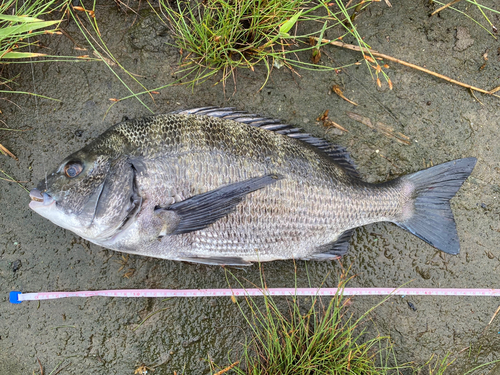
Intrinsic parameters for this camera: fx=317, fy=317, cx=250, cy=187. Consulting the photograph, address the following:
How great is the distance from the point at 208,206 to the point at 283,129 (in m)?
0.95

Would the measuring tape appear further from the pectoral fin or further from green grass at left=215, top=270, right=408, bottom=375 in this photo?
the pectoral fin

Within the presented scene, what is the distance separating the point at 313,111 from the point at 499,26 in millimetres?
1956

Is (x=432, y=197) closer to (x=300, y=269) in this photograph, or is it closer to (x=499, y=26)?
(x=300, y=269)

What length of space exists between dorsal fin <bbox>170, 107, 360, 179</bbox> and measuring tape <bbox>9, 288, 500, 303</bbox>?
1.08 metres

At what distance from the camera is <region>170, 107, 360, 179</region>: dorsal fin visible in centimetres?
258

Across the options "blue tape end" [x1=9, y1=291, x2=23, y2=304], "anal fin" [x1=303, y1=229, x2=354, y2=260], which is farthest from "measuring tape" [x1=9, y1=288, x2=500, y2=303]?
"anal fin" [x1=303, y1=229, x2=354, y2=260]

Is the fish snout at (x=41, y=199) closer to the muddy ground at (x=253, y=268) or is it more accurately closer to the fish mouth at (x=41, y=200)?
→ the fish mouth at (x=41, y=200)

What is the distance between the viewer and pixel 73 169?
2.21 meters

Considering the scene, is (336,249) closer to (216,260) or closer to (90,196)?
(216,260)

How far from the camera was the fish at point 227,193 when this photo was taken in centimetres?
221

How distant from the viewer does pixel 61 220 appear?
7.14ft

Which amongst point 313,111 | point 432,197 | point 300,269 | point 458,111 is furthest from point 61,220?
point 458,111

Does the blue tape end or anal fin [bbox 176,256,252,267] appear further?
the blue tape end

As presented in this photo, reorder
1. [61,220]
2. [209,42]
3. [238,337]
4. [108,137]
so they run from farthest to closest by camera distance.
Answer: [238,337]
[209,42]
[108,137]
[61,220]
